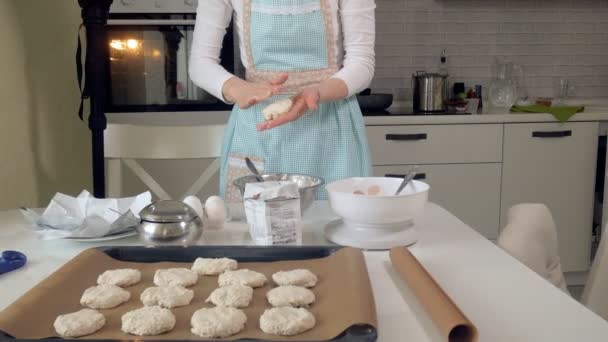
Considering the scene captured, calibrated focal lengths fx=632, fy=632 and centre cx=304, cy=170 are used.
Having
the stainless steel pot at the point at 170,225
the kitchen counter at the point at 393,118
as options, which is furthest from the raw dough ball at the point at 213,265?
the kitchen counter at the point at 393,118

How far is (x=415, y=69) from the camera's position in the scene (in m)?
3.03

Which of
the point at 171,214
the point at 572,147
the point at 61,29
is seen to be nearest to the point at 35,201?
the point at 61,29

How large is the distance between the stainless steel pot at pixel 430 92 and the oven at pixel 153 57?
0.83 m

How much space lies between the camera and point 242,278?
0.82m

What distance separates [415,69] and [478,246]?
83.7 inches

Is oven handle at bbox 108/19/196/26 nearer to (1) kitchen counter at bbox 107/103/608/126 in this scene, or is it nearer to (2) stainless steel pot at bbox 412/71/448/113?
(1) kitchen counter at bbox 107/103/608/126

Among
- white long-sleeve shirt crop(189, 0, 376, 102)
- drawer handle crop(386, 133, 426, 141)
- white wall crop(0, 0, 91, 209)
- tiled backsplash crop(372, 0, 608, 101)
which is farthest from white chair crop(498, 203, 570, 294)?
tiled backsplash crop(372, 0, 608, 101)

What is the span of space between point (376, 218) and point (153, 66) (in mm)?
1753

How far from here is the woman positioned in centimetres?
148

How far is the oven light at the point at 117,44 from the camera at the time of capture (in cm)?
250

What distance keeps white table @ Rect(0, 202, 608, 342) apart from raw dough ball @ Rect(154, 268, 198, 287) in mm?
176

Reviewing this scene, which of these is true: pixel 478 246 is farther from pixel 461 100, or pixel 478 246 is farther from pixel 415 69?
pixel 415 69

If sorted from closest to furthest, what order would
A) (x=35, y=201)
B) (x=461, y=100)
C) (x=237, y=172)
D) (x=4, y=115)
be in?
(x=237, y=172)
(x=4, y=115)
(x=35, y=201)
(x=461, y=100)

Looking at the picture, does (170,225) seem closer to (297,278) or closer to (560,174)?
(297,278)
